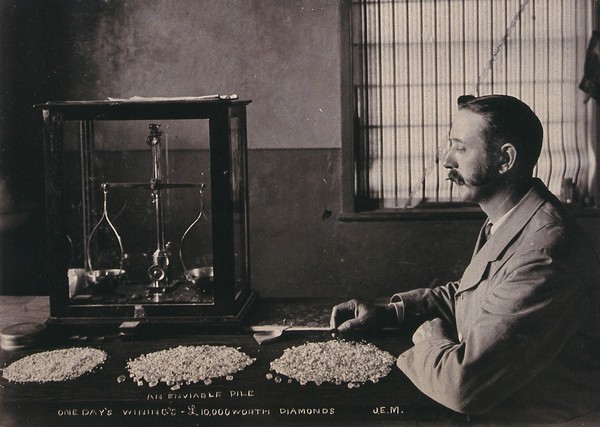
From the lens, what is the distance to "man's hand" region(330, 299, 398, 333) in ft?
7.91

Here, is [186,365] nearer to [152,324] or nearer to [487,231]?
[152,324]

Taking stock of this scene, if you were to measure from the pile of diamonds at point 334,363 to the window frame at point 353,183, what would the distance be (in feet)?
6.71

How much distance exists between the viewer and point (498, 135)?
2027mm

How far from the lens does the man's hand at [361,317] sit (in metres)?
2.41

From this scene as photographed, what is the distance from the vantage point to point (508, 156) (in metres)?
2.02

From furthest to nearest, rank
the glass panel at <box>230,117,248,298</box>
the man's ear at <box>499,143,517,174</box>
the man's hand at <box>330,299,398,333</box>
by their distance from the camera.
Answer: the glass panel at <box>230,117,248,298</box> < the man's hand at <box>330,299,398,333</box> < the man's ear at <box>499,143,517,174</box>

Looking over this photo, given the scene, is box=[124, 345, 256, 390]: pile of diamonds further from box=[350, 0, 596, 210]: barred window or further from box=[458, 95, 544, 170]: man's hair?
box=[350, 0, 596, 210]: barred window

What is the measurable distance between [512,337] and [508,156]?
0.56 meters

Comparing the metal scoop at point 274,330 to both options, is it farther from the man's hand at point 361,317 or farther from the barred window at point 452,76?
the barred window at point 452,76

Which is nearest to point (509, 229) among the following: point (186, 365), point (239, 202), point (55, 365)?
point (186, 365)

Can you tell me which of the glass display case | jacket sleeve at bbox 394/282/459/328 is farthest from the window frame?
jacket sleeve at bbox 394/282/459/328

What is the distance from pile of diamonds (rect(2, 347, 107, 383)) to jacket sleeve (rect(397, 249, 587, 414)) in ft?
3.53

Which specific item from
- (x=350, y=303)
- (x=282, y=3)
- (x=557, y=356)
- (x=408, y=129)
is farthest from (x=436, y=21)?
(x=557, y=356)

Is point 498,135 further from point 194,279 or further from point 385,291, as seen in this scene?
point 385,291
